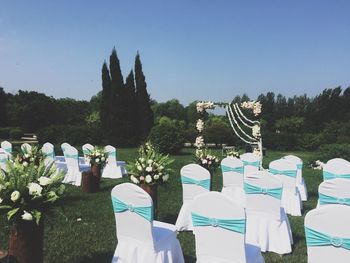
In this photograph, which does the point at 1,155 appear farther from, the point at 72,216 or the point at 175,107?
the point at 175,107

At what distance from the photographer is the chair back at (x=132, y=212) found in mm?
4355

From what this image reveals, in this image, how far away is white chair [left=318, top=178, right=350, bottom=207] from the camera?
5398mm

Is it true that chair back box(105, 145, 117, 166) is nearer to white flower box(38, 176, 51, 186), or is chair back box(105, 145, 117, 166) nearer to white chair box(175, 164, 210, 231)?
white chair box(175, 164, 210, 231)

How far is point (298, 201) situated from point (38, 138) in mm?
22377

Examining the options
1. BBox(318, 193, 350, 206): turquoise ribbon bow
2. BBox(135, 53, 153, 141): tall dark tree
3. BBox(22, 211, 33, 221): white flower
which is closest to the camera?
BBox(22, 211, 33, 221): white flower

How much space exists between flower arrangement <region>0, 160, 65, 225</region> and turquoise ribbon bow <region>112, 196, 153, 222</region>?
0.73 metres

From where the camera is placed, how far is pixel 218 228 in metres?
3.90

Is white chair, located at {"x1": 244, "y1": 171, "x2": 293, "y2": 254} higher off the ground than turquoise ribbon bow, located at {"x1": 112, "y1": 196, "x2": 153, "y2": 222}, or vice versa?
turquoise ribbon bow, located at {"x1": 112, "y1": 196, "x2": 153, "y2": 222}

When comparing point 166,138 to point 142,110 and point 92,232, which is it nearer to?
point 142,110

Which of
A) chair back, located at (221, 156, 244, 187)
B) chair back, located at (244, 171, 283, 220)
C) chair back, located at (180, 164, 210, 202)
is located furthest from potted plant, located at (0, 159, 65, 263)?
chair back, located at (221, 156, 244, 187)

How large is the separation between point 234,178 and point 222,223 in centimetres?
487

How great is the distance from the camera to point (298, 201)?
859 cm

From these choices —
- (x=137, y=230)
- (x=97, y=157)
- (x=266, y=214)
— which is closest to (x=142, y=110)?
(x=97, y=157)

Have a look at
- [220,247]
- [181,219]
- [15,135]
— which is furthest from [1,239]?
[15,135]
